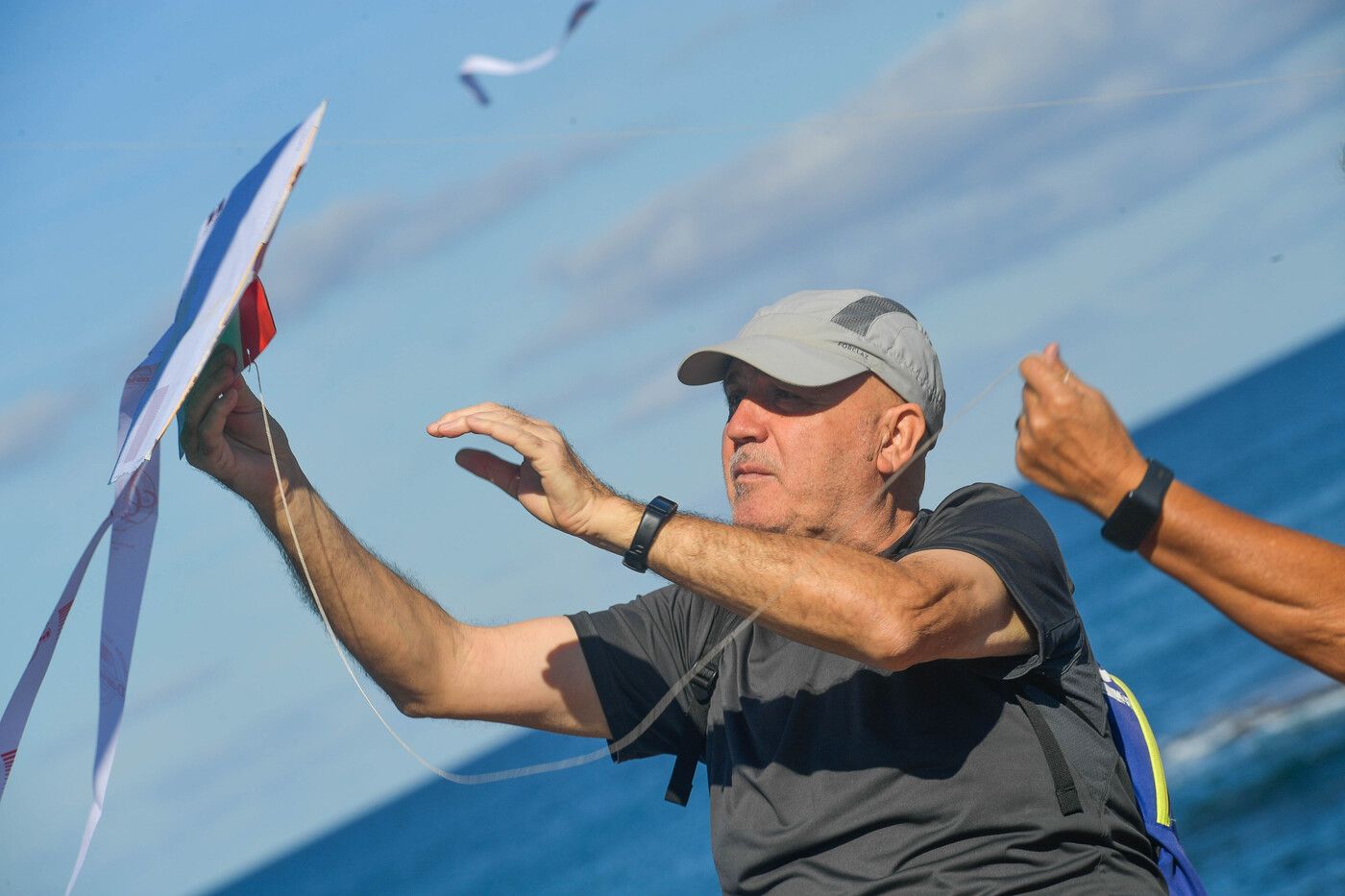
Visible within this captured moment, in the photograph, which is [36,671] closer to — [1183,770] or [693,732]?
[693,732]

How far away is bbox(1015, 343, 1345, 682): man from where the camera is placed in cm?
200

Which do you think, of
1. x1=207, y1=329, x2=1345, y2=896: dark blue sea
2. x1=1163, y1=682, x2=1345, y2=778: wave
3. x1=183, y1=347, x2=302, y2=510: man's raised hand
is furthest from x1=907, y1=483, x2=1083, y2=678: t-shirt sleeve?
x1=1163, y1=682, x2=1345, y2=778: wave

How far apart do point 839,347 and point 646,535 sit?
81 centimetres

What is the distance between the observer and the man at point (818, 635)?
2477mm

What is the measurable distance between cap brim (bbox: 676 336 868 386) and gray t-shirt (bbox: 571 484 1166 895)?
39 centimetres

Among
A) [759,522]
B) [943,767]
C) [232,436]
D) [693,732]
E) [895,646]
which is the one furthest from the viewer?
[693,732]

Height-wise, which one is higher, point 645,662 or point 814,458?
point 814,458

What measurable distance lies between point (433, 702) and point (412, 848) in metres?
45.5

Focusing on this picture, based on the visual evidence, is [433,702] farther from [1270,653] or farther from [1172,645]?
[1172,645]

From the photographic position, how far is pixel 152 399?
2678mm

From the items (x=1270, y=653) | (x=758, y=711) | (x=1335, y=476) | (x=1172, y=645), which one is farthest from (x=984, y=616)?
(x=1335, y=476)

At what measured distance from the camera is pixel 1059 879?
253cm

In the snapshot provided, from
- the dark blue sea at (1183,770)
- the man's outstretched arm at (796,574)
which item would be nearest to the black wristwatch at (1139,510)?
the man's outstretched arm at (796,574)

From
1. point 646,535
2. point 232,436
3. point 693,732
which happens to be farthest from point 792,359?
point 232,436
